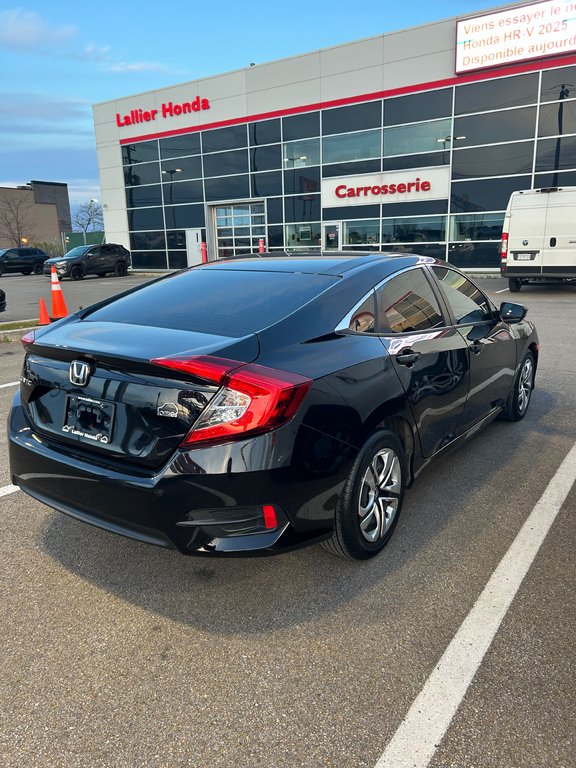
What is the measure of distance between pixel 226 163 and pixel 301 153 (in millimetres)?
4095

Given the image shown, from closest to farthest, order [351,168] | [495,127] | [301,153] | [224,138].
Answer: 1. [495,127]
2. [351,168]
3. [301,153]
4. [224,138]

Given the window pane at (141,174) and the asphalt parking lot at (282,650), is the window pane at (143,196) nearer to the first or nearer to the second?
the window pane at (141,174)

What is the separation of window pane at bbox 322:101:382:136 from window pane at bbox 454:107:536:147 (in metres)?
3.28

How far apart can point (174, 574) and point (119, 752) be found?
1009mm

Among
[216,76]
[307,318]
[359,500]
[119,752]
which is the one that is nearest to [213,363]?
[307,318]

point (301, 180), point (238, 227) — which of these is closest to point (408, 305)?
point (301, 180)

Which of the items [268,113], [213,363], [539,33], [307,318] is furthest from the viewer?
[268,113]

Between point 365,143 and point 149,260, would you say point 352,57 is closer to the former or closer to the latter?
point 365,143

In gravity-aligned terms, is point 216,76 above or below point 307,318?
above

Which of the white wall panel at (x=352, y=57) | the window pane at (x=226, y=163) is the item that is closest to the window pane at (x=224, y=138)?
the window pane at (x=226, y=163)

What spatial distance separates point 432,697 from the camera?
2.07 metres

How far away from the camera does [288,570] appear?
2871 mm

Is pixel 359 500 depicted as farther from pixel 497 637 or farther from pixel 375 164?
pixel 375 164

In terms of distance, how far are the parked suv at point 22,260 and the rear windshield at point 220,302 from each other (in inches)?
1336
